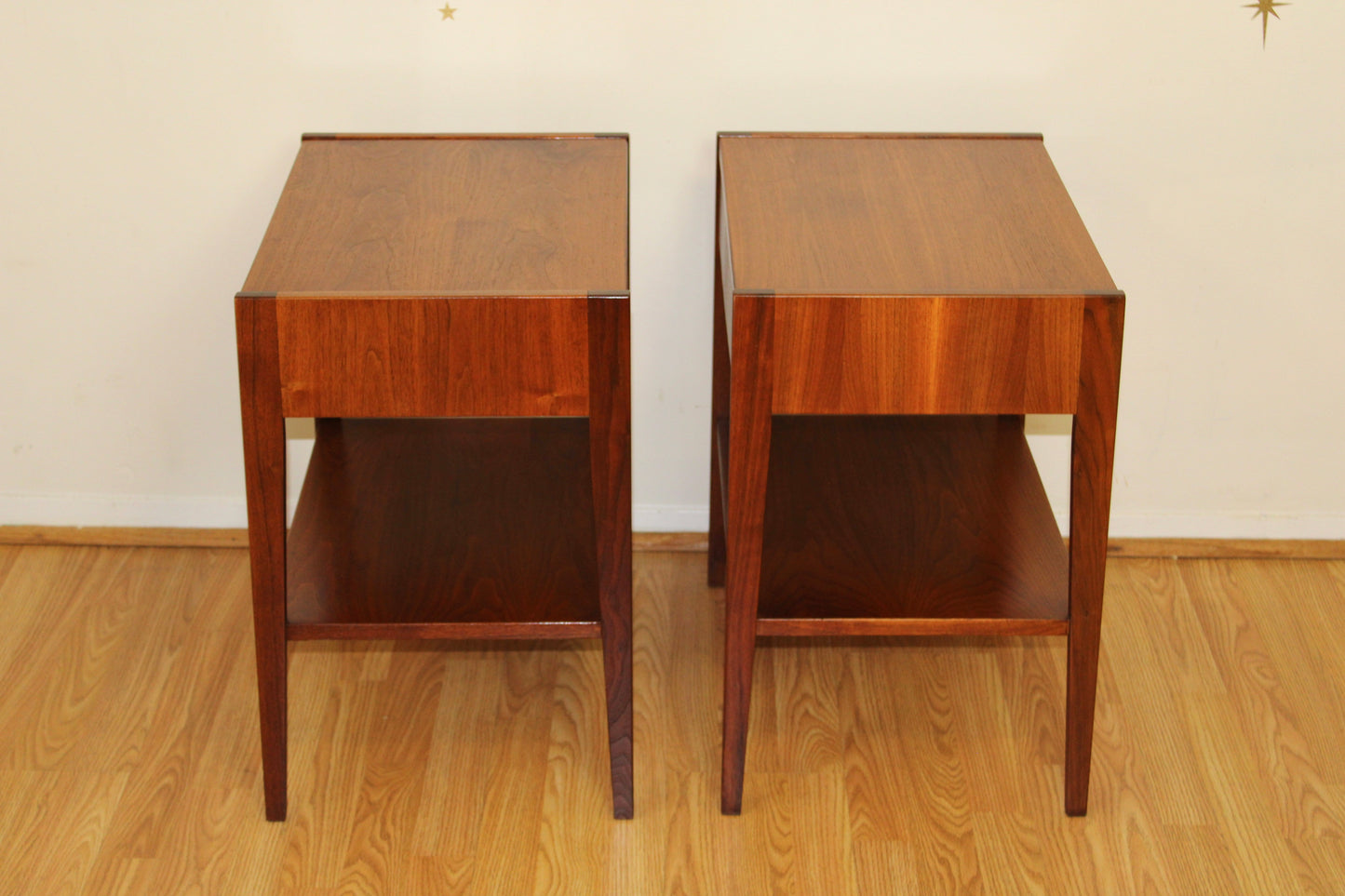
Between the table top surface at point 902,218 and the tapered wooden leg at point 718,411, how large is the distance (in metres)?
0.16

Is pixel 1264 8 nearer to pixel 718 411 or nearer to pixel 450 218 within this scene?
pixel 718 411

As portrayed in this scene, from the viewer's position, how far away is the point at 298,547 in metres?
1.48

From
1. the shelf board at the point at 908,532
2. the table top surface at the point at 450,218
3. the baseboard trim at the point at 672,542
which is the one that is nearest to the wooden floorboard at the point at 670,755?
the baseboard trim at the point at 672,542

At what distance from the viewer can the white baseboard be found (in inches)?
74.6

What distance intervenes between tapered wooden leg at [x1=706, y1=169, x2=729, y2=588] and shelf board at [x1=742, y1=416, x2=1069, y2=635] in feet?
0.24

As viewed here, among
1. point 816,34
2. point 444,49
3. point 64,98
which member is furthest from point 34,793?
point 816,34

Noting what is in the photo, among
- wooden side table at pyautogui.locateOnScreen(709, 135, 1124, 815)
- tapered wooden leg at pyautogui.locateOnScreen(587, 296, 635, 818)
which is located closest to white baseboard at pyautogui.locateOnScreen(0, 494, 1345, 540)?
wooden side table at pyautogui.locateOnScreen(709, 135, 1124, 815)

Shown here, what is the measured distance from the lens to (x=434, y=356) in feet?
4.02

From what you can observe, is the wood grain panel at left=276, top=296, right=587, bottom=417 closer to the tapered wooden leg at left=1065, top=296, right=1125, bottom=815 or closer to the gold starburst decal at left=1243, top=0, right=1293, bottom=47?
the tapered wooden leg at left=1065, top=296, right=1125, bottom=815

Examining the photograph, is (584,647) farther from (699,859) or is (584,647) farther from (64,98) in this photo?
(64,98)

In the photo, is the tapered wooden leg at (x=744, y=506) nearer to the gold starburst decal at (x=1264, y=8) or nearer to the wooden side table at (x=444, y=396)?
the wooden side table at (x=444, y=396)

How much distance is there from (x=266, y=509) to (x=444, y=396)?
0.67ft

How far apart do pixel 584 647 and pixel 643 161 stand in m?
0.57

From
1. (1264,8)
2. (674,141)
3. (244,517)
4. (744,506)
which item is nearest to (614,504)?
(744,506)
